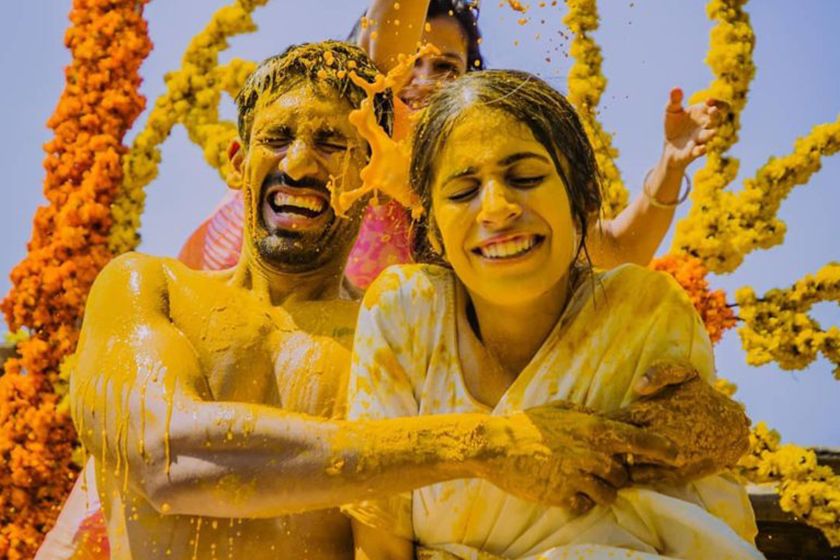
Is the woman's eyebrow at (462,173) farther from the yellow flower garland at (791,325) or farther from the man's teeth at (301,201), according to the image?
the yellow flower garland at (791,325)

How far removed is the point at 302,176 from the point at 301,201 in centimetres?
6

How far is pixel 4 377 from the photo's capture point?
5516 mm

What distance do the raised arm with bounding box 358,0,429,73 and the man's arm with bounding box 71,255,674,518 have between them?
1.06m

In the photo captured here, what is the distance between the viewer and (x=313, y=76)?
2.61 metres

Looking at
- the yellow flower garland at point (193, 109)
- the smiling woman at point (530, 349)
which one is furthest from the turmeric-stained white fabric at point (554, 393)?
the yellow flower garland at point (193, 109)

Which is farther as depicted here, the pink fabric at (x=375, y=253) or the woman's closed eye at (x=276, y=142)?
the pink fabric at (x=375, y=253)

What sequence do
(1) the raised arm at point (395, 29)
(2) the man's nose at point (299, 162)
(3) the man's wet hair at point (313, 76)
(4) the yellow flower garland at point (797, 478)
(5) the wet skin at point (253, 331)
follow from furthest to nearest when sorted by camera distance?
1. (4) the yellow flower garland at point (797, 478)
2. (1) the raised arm at point (395, 29)
3. (3) the man's wet hair at point (313, 76)
4. (2) the man's nose at point (299, 162)
5. (5) the wet skin at point (253, 331)

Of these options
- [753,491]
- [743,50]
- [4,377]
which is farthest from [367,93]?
[4,377]

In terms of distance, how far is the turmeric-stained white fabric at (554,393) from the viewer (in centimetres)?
198

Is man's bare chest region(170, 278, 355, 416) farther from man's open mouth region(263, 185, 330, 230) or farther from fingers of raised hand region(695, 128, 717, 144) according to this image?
fingers of raised hand region(695, 128, 717, 144)

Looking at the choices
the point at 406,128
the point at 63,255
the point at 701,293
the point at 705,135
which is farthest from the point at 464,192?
the point at 63,255

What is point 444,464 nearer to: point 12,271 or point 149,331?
point 149,331

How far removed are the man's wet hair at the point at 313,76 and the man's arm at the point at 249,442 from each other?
528 mm

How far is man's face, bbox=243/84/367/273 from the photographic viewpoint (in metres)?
2.55
